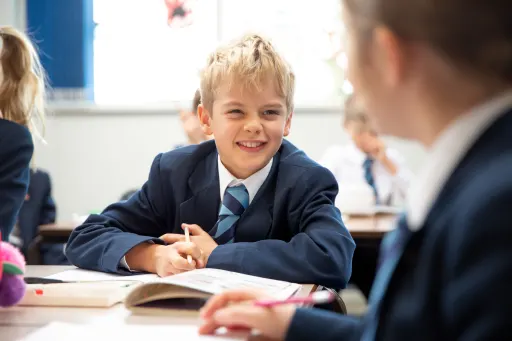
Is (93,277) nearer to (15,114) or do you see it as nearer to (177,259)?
(177,259)

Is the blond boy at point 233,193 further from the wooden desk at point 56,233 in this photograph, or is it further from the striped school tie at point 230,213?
the wooden desk at point 56,233

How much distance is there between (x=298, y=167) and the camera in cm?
153

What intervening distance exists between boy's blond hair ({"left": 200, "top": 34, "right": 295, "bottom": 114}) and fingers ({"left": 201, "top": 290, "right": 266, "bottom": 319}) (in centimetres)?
70

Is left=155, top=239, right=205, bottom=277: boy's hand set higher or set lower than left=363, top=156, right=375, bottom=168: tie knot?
higher

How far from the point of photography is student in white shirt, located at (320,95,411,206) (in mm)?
4102

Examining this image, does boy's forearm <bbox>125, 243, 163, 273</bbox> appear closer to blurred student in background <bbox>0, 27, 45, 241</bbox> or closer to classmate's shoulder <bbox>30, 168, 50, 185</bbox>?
blurred student in background <bbox>0, 27, 45, 241</bbox>

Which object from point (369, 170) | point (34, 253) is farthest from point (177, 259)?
point (369, 170)

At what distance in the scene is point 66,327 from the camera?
93 cm

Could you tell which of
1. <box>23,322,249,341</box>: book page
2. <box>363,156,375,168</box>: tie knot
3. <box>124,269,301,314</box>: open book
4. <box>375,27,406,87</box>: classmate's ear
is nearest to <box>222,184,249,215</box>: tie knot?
<box>124,269,301,314</box>: open book

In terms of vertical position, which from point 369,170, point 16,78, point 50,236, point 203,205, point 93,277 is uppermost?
point 16,78

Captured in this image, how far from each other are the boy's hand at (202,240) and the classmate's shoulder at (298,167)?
236 mm

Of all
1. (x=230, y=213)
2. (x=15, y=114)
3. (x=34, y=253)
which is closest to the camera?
(x=230, y=213)

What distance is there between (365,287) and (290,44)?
6.42 feet

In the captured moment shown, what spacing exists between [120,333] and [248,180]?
2.24 feet
